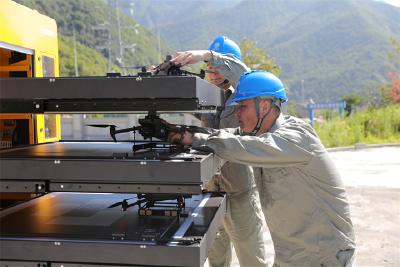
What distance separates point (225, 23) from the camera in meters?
171

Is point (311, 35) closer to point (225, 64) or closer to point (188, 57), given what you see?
point (225, 64)

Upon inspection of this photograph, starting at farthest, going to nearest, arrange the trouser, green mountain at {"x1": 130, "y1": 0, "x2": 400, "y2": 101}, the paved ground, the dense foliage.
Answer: green mountain at {"x1": 130, "y1": 0, "x2": 400, "y2": 101} → the dense foliage → the paved ground → the trouser

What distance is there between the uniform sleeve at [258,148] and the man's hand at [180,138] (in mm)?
31

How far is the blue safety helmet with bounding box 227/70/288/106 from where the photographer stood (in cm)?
288

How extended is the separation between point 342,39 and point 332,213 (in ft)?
492

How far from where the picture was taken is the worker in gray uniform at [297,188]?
2.83 meters

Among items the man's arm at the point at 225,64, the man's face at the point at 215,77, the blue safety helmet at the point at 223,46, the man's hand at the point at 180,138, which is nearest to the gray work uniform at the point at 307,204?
the man's hand at the point at 180,138

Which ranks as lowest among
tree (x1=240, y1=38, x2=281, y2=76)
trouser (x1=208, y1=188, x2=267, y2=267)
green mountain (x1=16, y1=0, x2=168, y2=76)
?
trouser (x1=208, y1=188, x2=267, y2=267)

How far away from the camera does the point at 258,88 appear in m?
2.88

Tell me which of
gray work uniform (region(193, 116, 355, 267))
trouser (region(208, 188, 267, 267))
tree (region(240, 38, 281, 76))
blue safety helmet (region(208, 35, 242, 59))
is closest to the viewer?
gray work uniform (region(193, 116, 355, 267))

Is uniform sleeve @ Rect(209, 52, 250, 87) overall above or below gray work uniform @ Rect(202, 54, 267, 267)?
above

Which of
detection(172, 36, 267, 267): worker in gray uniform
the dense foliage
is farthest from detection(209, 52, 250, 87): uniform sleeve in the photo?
the dense foliage

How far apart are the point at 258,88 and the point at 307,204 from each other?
0.69 metres

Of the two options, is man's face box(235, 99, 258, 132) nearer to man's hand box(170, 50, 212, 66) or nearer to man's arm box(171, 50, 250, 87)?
man's hand box(170, 50, 212, 66)
